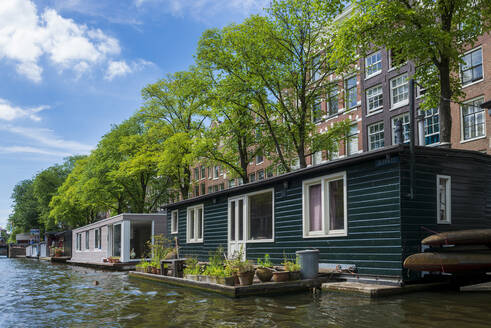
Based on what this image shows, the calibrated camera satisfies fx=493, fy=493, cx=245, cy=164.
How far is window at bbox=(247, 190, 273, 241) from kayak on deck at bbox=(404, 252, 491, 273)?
257 inches

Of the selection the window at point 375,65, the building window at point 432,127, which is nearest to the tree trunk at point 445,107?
the building window at point 432,127

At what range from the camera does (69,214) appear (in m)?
54.5

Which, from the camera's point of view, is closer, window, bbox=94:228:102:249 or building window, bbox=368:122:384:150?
building window, bbox=368:122:384:150

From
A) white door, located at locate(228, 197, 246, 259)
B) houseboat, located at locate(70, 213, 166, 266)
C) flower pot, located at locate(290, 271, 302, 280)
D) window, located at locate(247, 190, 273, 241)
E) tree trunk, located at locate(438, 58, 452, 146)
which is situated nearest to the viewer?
flower pot, located at locate(290, 271, 302, 280)

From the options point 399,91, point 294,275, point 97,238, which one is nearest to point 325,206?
point 294,275

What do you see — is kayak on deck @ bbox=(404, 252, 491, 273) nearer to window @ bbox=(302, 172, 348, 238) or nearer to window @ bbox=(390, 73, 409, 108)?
window @ bbox=(302, 172, 348, 238)

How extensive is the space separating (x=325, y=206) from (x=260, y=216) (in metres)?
3.99

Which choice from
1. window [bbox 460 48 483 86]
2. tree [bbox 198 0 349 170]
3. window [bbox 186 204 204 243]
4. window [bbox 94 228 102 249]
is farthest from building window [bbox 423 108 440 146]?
window [bbox 94 228 102 249]

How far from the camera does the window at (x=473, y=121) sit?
24.4 metres

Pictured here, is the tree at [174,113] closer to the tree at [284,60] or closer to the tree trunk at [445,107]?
the tree at [284,60]

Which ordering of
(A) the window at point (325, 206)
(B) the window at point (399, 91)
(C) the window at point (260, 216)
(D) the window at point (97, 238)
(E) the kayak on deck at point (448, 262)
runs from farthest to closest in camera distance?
(D) the window at point (97, 238)
(B) the window at point (399, 91)
(C) the window at point (260, 216)
(A) the window at point (325, 206)
(E) the kayak on deck at point (448, 262)

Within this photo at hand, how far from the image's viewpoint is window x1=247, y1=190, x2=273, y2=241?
660 inches

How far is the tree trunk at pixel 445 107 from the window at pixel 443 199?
2.62m

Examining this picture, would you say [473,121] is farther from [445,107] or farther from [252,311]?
[252,311]
